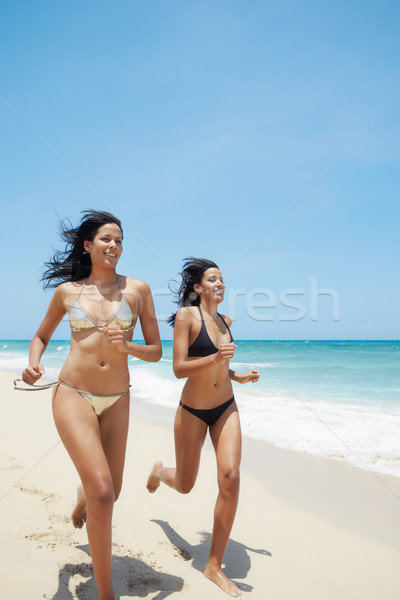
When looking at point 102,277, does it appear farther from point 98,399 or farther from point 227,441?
point 227,441

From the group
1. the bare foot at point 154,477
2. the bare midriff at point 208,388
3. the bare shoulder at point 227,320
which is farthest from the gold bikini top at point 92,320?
the bare foot at point 154,477

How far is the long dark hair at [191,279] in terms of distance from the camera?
451cm

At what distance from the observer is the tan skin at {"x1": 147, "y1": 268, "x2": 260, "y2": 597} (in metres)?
3.57

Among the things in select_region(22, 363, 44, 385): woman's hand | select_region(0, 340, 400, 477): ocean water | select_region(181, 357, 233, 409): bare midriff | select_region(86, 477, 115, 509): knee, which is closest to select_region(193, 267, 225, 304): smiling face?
select_region(181, 357, 233, 409): bare midriff

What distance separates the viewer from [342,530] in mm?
4570

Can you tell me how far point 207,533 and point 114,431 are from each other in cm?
184

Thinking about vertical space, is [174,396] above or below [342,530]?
below

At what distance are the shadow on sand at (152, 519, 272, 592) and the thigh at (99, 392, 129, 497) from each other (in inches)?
45.6

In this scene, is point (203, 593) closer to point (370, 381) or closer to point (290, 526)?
point (290, 526)

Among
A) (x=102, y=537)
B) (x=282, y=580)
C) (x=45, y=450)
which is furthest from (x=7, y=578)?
(x=45, y=450)

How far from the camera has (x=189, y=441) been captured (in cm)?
401

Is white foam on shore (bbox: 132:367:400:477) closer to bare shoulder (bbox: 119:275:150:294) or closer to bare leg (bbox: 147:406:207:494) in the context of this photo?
bare leg (bbox: 147:406:207:494)

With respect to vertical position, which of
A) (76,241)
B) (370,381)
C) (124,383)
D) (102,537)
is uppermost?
(76,241)

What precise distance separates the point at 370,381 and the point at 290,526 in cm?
1535
